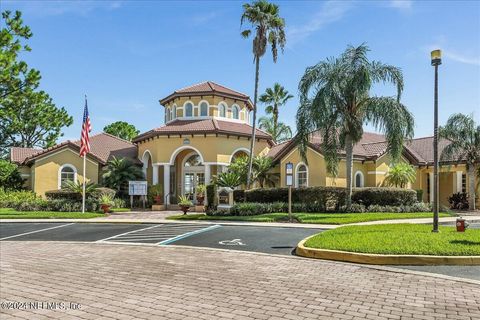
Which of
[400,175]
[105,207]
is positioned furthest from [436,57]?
[105,207]

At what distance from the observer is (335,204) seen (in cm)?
2355

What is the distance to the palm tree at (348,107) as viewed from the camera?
2080 cm

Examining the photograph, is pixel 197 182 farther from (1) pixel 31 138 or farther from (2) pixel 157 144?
(1) pixel 31 138

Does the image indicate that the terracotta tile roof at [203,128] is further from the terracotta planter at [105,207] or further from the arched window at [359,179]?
the arched window at [359,179]

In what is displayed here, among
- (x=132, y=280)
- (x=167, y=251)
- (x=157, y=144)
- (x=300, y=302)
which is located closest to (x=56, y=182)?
(x=157, y=144)

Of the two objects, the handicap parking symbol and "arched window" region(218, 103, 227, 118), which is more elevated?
"arched window" region(218, 103, 227, 118)

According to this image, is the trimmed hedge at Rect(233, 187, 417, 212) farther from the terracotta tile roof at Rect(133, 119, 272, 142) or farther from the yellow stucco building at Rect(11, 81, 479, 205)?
the terracotta tile roof at Rect(133, 119, 272, 142)

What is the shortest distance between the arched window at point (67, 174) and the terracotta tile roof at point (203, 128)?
5423mm

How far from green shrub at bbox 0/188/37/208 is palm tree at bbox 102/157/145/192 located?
4.97 m

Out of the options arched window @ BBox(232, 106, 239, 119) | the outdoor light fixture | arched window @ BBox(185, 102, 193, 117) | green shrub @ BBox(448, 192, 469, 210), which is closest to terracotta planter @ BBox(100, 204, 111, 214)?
arched window @ BBox(185, 102, 193, 117)

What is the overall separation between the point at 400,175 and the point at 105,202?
60.9ft

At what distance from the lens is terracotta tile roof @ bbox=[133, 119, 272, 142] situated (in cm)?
2955

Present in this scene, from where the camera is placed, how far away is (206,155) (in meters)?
29.6

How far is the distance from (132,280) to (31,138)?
5172 cm
